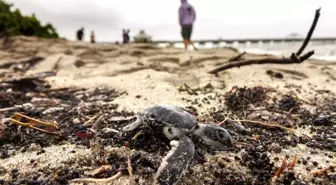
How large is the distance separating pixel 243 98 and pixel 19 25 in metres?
10.6

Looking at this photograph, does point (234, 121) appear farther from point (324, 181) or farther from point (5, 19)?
point (5, 19)

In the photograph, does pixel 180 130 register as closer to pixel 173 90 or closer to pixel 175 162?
pixel 175 162

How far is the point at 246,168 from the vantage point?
8.03ft

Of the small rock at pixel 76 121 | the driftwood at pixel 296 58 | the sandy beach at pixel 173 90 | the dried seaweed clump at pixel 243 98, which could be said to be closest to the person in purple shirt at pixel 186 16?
the sandy beach at pixel 173 90

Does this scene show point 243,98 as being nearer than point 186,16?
Yes

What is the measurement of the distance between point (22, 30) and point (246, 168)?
469 inches

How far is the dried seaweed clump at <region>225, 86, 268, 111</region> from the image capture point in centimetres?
397

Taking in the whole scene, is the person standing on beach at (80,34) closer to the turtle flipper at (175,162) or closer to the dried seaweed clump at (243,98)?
the dried seaweed clump at (243,98)

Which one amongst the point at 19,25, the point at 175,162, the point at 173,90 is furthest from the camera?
the point at 19,25

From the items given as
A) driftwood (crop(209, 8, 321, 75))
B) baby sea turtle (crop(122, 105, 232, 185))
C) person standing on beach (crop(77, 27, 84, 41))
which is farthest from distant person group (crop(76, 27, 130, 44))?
baby sea turtle (crop(122, 105, 232, 185))

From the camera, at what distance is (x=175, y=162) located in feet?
7.39

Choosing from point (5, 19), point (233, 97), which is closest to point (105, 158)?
point (233, 97)

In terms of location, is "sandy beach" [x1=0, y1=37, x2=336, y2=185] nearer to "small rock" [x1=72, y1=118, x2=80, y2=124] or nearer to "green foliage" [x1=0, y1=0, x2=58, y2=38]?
"small rock" [x1=72, y1=118, x2=80, y2=124]

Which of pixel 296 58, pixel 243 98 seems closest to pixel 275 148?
pixel 243 98
